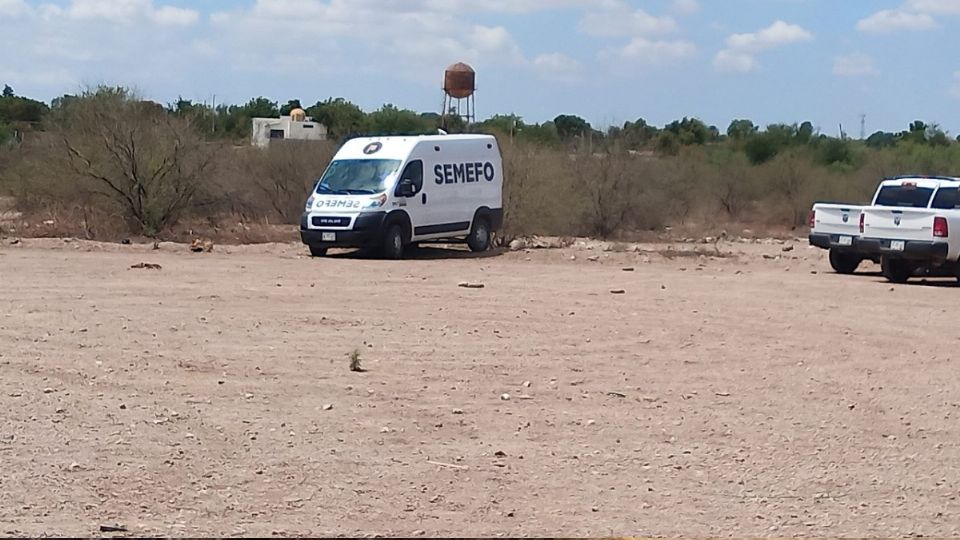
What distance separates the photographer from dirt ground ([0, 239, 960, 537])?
776 centimetres

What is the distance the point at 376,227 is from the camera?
26.3m

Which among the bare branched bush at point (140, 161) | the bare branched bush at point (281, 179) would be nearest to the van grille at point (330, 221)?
the bare branched bush at point (140, 161)

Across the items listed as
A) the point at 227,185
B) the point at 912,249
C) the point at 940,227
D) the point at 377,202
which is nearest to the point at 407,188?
the point at 377,202

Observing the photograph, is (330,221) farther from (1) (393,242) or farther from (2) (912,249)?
(2) (912,249)

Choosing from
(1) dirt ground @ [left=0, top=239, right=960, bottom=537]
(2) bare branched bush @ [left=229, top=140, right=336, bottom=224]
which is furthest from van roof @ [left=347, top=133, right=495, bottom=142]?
(2) bare branched bush @ [left=229, top=140, right=336, bottom=224]

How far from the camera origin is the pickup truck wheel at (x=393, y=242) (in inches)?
1046

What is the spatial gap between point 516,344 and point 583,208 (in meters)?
25.2

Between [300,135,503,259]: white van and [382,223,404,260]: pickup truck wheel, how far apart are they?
0.02 m

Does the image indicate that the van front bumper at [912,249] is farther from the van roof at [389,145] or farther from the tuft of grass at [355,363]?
the tuft of grass at [355,363]

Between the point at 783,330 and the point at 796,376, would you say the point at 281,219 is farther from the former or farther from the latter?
the point at 796,376

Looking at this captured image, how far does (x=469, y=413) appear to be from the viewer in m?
10.5

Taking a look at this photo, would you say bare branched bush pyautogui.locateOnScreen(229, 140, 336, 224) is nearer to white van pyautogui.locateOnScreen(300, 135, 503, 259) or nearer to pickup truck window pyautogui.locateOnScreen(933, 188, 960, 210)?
white van pyautogui.locateOnScreen(300, 135, 503, 259)

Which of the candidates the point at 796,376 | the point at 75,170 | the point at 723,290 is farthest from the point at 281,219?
the point at 796,376

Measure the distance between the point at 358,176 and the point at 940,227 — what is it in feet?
35.4
